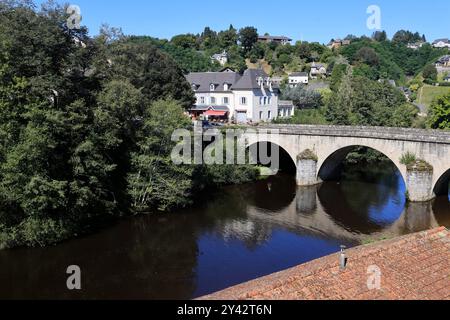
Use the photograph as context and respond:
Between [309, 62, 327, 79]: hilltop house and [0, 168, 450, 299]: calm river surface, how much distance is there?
85.1m

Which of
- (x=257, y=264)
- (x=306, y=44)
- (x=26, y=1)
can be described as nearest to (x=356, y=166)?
(x=257, y=264)

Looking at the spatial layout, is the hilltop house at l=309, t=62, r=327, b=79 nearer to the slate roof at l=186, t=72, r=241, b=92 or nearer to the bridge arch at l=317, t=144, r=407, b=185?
the slate roof at l=186, t=72, r=241, b=92

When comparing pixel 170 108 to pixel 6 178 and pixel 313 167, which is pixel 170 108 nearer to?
pixel 6 178

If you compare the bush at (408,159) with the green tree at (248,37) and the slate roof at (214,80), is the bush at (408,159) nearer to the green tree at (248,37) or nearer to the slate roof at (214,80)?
the slate roof at (214,80)

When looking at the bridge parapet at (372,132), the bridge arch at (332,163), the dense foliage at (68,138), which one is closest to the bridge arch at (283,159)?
the bridge parapet at (372,132)

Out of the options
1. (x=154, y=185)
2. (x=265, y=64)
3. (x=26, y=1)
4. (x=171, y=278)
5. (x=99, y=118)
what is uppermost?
(x=265, y=64)

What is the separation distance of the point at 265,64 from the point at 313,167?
311ft

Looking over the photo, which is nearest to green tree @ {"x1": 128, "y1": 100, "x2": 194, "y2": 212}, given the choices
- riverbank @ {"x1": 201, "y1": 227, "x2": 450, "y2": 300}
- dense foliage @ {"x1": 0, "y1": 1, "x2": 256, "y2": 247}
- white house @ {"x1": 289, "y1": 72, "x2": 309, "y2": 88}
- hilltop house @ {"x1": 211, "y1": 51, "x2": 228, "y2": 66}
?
dense foliage @ {"x1": 0, "y1": 1, "x2": 256, "y2": 247}

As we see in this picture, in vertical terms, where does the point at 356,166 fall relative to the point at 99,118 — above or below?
below

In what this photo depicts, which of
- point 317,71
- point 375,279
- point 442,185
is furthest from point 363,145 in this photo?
point 317,71

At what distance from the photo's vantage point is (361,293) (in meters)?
10.6

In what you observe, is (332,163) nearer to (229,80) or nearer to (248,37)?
(229,80)

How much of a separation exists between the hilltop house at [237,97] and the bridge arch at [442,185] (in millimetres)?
28875

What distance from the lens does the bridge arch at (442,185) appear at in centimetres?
3826
